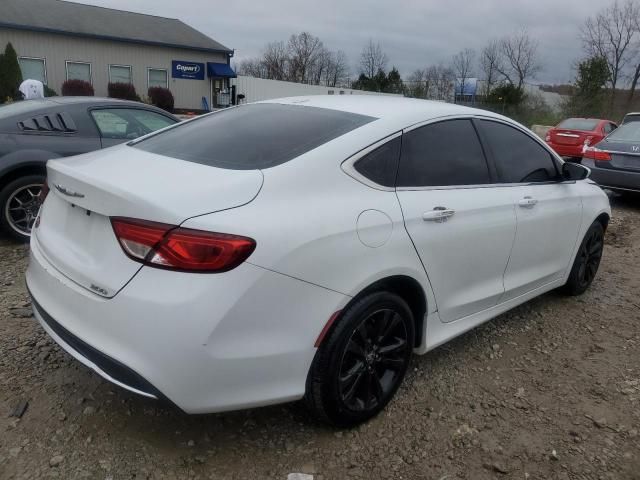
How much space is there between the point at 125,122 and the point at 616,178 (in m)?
7.12

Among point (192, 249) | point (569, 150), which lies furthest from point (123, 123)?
point (569, 150)

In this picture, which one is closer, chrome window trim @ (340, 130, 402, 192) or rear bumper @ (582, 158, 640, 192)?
chrome window trim @ (340, 130, 402, 192)

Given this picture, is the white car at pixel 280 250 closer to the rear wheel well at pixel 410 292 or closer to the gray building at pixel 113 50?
the rear wheel well at pixel 410 292

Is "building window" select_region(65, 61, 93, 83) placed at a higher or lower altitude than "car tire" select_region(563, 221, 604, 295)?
higher

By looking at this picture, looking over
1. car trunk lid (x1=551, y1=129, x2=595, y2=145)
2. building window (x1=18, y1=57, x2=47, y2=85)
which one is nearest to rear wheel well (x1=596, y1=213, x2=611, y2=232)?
car trunk lid (x1=551, y1=129, x2=595, y2=145)

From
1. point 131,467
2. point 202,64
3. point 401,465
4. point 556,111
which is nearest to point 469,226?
point 401,465

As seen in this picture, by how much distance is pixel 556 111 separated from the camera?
1342 inches

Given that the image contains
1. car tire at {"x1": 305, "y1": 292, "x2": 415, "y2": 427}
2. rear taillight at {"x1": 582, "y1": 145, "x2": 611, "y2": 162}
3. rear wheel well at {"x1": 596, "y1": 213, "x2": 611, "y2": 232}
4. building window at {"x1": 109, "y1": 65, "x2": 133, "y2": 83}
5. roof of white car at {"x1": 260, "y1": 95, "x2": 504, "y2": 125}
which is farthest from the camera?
building window at {"x1": 109, "y1": 65, "x2": 133, "y2": 83}

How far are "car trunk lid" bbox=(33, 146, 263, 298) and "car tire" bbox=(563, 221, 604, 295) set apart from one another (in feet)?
10.3

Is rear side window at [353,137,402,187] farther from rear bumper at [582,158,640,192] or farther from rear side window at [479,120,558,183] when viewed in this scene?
rear bumper at [582,158,640,192]

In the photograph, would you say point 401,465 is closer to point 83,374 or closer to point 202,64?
point 83,374

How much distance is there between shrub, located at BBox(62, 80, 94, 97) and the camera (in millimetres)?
26594

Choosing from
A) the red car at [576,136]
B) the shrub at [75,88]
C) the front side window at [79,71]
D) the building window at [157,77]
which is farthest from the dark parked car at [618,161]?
the building window at [157,77]

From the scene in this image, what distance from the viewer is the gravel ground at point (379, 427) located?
2.38 m
